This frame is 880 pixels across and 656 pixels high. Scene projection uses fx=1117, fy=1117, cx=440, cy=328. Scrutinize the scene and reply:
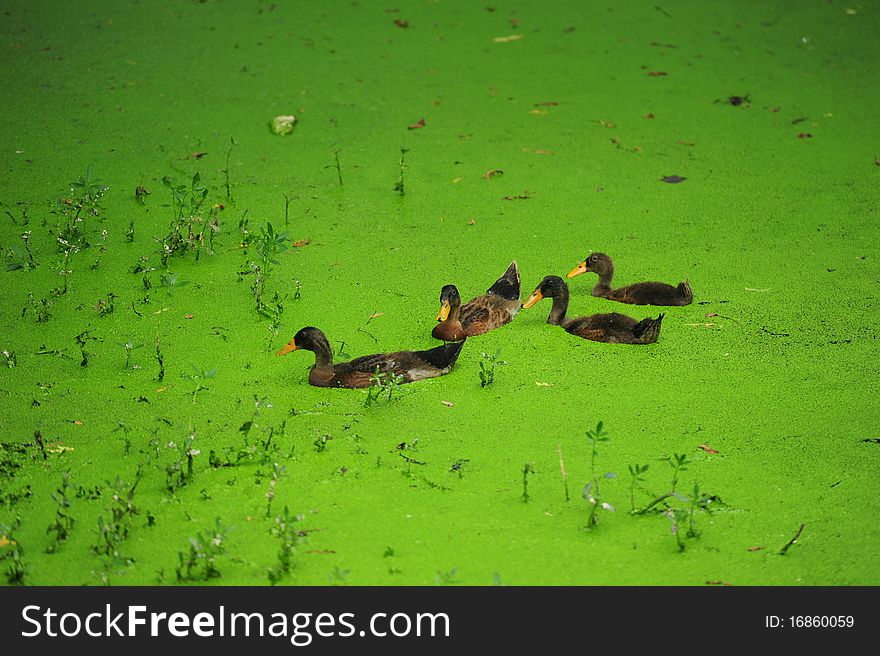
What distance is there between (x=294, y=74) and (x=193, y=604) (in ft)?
17.2

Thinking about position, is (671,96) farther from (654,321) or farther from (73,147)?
(73,147)

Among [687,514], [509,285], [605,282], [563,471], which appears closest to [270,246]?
[509,285]

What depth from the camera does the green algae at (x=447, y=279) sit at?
3518mm

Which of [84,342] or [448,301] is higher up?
[448,301]

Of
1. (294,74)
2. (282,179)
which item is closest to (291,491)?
(282,179)

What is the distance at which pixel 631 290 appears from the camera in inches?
214

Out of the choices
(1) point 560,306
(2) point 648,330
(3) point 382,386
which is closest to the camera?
(3) point 382,386

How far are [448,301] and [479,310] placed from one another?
21 cm

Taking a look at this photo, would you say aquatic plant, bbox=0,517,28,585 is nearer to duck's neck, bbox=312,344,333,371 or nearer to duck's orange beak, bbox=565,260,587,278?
duck's neck, bbox=312,344,333,371

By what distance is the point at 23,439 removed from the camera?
4098mm

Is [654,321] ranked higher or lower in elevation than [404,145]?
lower

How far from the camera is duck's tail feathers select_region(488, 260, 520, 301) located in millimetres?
5383

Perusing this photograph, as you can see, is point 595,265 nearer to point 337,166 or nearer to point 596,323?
Result: point 596,323

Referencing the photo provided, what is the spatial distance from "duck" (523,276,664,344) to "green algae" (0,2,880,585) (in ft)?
0.30
